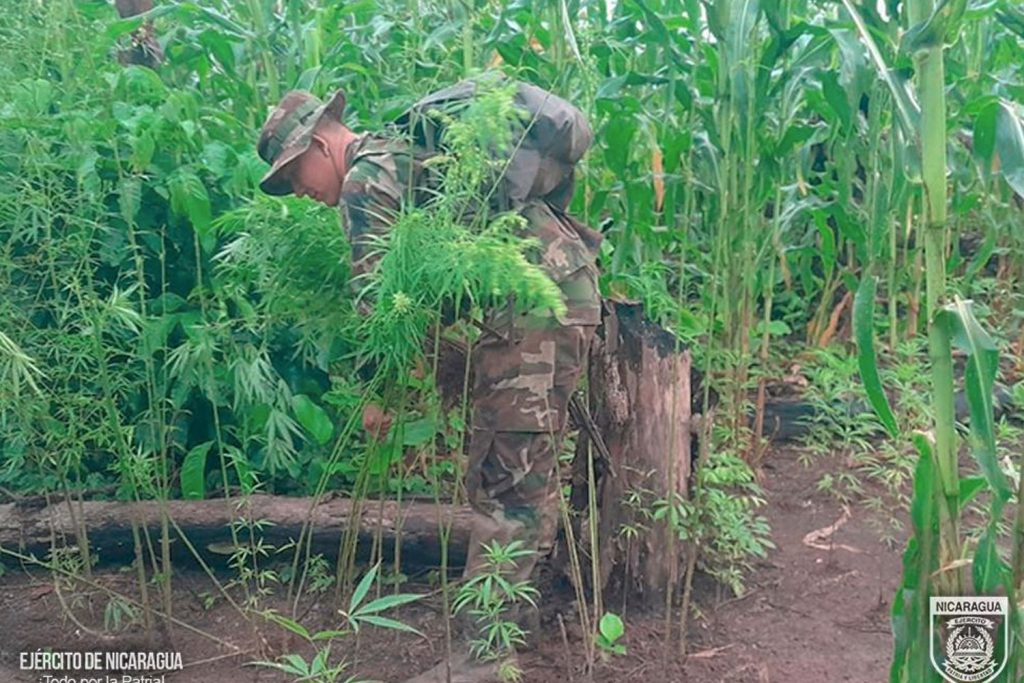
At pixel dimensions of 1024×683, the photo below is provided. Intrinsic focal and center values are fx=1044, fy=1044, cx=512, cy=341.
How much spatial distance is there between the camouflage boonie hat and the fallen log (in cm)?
120

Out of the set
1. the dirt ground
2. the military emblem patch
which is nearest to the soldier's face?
the dirt ground

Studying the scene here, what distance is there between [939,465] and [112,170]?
2739 millimetres

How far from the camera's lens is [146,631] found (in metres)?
3.26

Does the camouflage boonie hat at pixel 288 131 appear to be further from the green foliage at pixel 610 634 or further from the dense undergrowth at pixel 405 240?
the green foliage at pixel 610 634

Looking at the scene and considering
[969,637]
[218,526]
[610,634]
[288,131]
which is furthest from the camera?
[218,526]

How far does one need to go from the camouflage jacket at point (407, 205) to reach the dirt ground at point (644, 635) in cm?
102

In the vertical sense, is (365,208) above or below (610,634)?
above

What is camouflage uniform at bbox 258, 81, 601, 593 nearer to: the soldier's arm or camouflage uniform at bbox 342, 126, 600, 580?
camouflage uniform at bbox 342, 126, 600, 580

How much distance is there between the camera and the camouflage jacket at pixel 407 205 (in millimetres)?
2609

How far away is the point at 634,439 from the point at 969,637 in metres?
1.35

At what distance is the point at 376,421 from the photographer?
9.75ft

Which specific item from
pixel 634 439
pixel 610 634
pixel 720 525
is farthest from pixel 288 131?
pixel 720 525

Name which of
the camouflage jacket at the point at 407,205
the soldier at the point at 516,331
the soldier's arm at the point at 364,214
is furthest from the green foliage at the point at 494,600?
the soldier's arm at the point at 364,214

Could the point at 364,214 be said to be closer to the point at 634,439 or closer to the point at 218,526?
the point at 634,439
